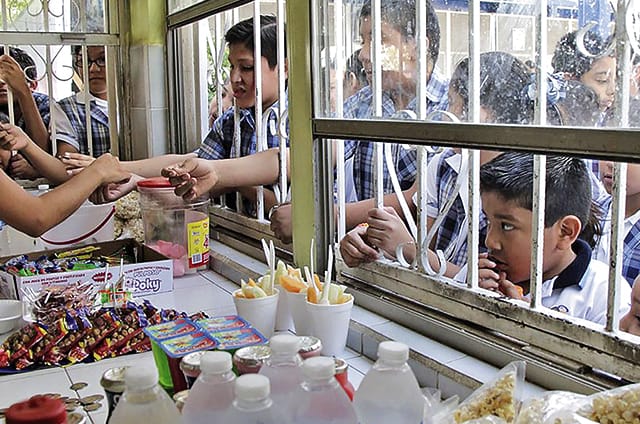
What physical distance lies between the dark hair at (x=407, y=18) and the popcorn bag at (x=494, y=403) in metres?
0.76

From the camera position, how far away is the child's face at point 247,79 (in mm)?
2373

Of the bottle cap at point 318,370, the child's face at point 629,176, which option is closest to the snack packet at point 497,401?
the bottle cap at point 318,370

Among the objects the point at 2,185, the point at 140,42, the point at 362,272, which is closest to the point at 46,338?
the point at 2,185

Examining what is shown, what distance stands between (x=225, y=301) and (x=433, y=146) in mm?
855

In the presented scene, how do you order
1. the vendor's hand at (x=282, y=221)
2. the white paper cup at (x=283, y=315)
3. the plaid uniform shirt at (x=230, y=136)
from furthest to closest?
the plaid uniform shirt at (x=230, y=136)
the vendor's hand at (x=282, y=221)
the white paper cup at (x=283, y=315)

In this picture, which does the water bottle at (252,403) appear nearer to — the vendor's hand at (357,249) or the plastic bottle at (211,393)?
the plastic bottle at (211,393)

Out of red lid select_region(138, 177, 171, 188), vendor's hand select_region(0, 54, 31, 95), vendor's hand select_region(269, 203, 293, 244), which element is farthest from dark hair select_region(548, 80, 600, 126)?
vendor's hand select_region(0, 54, 31, 95)

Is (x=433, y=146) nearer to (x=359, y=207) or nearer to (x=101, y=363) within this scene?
(x=359, y=207)

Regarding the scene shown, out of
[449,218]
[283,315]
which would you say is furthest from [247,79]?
[283,315]

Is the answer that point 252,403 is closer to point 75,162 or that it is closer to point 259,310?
point 259,310

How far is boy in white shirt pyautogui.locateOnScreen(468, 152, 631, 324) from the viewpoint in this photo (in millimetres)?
1529

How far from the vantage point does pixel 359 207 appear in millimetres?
1949

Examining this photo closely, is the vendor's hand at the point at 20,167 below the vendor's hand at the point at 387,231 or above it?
above

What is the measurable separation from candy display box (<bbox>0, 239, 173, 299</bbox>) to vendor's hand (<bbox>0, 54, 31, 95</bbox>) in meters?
1.03
